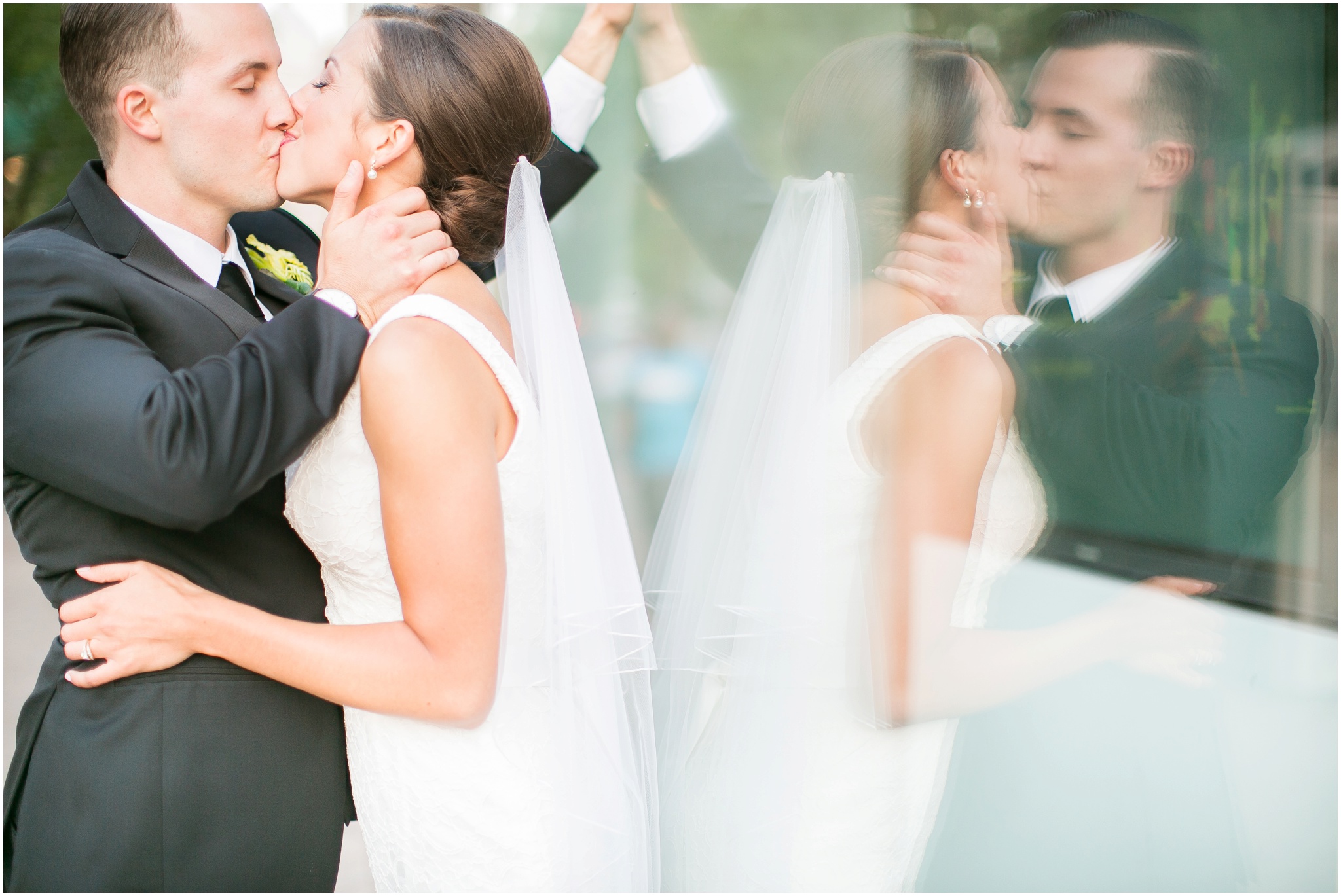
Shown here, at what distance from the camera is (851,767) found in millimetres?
1618

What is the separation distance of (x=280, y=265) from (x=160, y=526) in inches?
27.2

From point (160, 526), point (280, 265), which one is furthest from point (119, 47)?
point (160, 526)

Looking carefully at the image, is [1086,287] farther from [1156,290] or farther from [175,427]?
[175,427]

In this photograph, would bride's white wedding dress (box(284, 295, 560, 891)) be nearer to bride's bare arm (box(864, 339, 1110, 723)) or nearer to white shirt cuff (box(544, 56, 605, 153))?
bride's bare arm (box(864, 339, 1110, 723))

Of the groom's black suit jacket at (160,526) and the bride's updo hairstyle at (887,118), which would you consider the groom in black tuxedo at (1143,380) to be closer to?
the bride's updo hairstyle at (887,118)

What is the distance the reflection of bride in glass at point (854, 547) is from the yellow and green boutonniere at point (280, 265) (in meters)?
0.91

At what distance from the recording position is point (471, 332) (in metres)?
1.36

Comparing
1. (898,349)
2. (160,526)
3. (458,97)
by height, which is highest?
(458,97)

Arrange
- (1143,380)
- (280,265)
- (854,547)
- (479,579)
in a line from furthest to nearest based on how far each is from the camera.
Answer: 1. (280,265)
2. (854,547)
3. (1143,380)
4. (479,579)

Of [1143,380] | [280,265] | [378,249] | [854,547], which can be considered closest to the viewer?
[378,249]

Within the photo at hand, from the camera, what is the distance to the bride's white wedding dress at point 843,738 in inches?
62.5

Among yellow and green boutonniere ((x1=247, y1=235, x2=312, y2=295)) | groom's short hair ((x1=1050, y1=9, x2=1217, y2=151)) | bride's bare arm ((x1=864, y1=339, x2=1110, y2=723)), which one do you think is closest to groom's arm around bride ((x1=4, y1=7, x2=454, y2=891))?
yellow and green boutonniere ((x1=247, y1=235, x2=312, y2=295))

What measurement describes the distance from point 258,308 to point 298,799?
86 cm

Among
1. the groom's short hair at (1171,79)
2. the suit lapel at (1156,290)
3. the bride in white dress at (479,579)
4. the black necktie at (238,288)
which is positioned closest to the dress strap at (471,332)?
the bride in white dress at (479,579)
